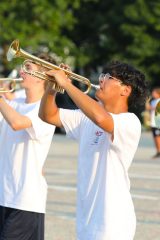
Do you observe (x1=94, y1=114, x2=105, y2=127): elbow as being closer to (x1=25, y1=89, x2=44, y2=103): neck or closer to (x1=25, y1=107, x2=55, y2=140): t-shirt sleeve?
(x1=25, y1=107, x2=55, y2=140): t-shirt sleeve

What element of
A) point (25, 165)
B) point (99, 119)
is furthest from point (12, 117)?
point (99, 119)

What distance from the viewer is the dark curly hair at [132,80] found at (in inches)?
191

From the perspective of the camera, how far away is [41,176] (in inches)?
228

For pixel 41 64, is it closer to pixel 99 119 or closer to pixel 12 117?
pixel 99 119

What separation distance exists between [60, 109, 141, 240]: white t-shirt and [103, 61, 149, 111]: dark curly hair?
0.17 m

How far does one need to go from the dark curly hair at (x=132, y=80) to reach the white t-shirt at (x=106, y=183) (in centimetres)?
17

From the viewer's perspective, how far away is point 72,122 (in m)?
5.00

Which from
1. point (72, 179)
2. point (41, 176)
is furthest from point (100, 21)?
point (41, 176)

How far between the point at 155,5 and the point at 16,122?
36.3m

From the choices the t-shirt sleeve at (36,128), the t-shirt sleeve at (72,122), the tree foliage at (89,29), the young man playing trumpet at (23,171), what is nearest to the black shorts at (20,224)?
the young man playing trumpet at (23,171)

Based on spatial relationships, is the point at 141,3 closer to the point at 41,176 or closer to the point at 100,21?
the point at 100,21

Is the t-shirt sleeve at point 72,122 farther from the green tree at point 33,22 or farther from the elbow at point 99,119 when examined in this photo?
the green tree at point 33,22

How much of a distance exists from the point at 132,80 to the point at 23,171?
1.25 meters

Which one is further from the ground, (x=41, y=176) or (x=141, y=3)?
(x=41, y=176)
